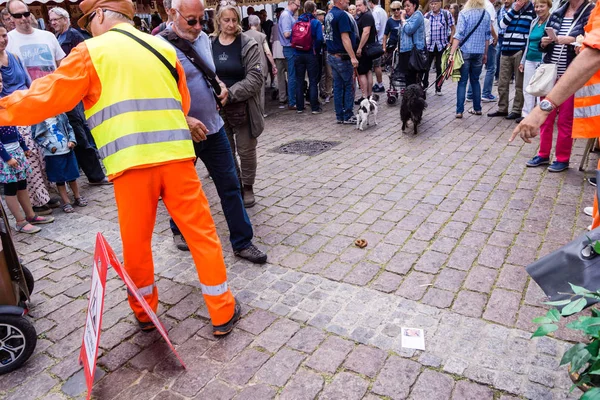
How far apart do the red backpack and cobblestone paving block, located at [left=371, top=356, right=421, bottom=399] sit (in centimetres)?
759

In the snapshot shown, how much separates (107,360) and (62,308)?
0.89 meters

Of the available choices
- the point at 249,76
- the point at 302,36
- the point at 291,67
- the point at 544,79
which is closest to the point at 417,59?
the point at 302,36

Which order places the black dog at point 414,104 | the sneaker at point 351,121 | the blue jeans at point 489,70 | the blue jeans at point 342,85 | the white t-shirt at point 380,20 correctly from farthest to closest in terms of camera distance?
the white t-shirt at point 380,20 < the blue jeans at point 489,70 < the sneaker at point 351,121 < the blue jeans at point 342,85 < the black dog at point 414,104

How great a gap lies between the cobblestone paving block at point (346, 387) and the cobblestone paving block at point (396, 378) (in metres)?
0.07

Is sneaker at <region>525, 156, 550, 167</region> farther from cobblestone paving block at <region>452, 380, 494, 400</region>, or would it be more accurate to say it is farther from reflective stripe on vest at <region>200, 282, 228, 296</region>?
reflective stripe on vest at <region>200, 282, 228, 296</region>

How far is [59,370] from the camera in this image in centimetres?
292


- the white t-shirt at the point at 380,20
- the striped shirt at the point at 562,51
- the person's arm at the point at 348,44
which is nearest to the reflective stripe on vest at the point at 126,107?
the striped shirt at the point at 562,51

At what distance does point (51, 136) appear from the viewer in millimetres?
5523

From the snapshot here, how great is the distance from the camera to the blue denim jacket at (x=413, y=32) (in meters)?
8.95

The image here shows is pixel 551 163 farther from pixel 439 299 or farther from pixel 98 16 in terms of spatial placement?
pixel 98 16

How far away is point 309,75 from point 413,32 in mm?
2227

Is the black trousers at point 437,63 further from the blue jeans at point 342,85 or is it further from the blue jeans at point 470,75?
the blue jeans at point 342,85

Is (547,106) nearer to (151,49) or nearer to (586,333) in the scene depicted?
(586,333)

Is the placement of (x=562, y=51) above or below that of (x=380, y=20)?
below
